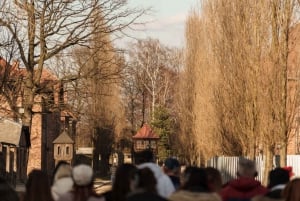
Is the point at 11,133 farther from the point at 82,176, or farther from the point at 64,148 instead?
the point at 82,176

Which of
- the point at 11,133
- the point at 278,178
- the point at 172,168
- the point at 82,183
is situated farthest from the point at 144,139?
the point at 82,183

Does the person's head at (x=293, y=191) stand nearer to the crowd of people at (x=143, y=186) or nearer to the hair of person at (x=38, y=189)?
the crowd of people at (x=143, y=186)

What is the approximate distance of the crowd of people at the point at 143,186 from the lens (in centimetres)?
866

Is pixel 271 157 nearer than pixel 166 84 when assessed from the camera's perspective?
Yes

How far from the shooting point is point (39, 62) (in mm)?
33656

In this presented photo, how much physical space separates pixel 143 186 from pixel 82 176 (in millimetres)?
960

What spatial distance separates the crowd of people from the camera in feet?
28.4

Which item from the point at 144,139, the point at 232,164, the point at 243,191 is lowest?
the point at 232,164

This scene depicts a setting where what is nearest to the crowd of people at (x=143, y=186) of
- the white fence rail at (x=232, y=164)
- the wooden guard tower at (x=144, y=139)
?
the white fence rail at (x=232, y=164)

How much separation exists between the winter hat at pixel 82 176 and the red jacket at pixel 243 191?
77.4 inches

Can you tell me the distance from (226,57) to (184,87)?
23.1 meters

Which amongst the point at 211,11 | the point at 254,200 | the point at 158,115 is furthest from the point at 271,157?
the point at 158,115

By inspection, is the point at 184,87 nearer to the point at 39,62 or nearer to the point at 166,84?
the point at 166,84

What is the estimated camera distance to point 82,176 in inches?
362
